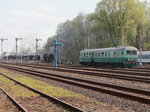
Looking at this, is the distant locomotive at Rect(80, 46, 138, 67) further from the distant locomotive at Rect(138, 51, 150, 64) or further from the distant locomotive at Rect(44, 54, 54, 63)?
the distant locomotive at Rect(44, 54, 54, 63)

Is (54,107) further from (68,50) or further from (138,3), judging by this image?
(68,50)

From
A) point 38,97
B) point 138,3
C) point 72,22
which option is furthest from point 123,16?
point 38,97

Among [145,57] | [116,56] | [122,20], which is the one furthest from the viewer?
[122,20]

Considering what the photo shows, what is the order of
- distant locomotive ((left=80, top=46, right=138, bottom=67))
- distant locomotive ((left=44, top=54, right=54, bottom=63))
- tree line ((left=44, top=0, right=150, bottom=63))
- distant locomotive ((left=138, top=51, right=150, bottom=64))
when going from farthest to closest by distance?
distant locomotive ((left=44, top=54, right=54, bottom=63))
tree line ((left=44, top=0, right=150, bottom=63))
distant locomotive ((left=138, top=51, right=150, bottom=64))
distant locomotive ((left=80, top=46, right=138, bottom=67))

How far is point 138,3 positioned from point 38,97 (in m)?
51.4

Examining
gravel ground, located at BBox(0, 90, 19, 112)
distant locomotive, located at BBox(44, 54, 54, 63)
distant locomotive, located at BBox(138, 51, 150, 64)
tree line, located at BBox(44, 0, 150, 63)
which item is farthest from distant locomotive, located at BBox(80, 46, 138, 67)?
distant locomotive, located at BBox(44, 54, 54, 63)

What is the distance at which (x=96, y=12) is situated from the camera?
59.7m

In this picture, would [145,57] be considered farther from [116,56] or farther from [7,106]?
[7,106]

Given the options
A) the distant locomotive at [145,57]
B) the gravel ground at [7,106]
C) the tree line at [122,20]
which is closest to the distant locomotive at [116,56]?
the tree line at [122,20]

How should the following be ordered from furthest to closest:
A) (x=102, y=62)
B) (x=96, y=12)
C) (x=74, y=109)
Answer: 1. (x=96, y=12)
2. (x=102, y=62)
3. (x=74, y=109)

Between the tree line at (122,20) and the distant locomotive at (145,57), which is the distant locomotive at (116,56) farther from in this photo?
the distant locomotive at (145,57)

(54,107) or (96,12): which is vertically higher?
(96,12)

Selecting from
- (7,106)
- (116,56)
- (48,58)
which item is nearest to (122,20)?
(116,56)

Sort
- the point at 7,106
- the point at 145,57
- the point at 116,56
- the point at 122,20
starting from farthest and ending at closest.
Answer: the point at 122,20, the point at 145,57, the point at 116,56, the point at 7,106
